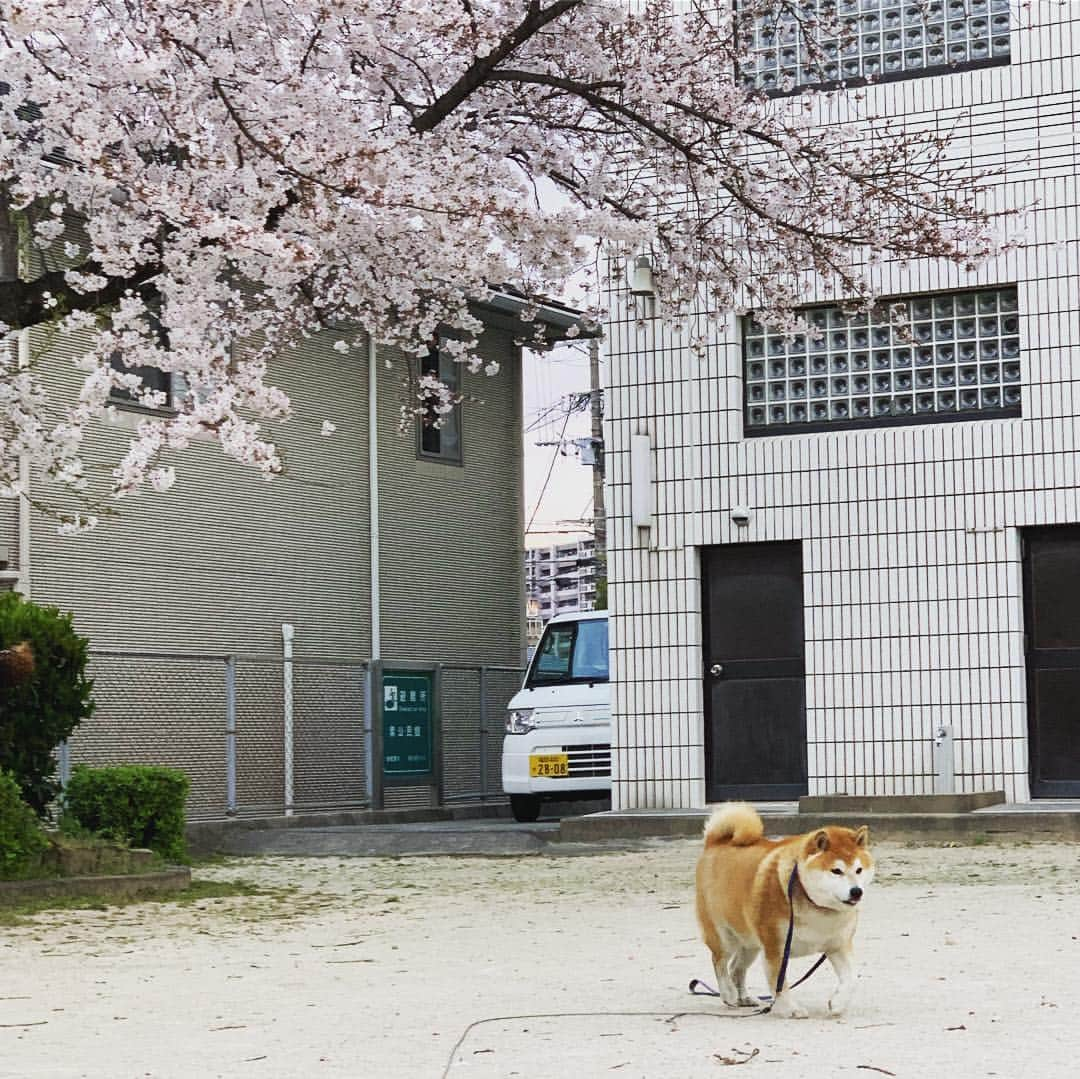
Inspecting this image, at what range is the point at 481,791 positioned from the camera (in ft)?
87.0

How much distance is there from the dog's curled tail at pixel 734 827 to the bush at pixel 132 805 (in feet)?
26.6

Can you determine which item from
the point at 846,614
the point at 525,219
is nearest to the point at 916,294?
the point at 846,614

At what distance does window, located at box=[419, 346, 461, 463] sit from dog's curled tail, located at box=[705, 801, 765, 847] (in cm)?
1943

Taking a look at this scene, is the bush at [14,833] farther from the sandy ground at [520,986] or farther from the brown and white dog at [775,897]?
the brown and white dog at [775,897]

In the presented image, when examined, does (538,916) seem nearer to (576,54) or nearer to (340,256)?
(340,256)

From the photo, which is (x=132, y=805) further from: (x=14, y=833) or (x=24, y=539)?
(x=24, y=539)

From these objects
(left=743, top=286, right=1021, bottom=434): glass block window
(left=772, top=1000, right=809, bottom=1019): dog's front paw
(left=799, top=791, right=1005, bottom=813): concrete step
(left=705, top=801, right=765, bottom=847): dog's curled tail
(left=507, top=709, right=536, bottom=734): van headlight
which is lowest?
(left=772, top=1000, right=809, bottom=1019): dog's front paw

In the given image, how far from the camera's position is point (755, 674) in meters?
19.6

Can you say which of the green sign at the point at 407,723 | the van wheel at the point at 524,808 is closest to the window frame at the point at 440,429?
the green sign at the point at 407,723

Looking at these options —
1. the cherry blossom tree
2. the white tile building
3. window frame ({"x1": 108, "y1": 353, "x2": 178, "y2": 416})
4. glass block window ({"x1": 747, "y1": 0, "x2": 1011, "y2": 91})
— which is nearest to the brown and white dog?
the cherry blossom tree

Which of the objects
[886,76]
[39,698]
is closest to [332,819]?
[39,698]

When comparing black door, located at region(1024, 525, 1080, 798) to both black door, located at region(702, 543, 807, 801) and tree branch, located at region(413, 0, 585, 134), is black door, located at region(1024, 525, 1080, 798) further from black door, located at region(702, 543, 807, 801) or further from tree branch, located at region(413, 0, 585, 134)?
tree branch, located at region(413, 0, 585, 134)

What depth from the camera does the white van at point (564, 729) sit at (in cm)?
2183

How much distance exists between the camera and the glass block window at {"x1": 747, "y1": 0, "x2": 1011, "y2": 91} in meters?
18.9
